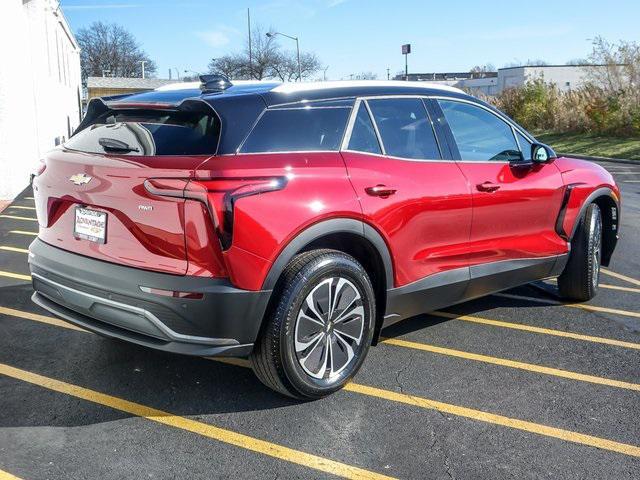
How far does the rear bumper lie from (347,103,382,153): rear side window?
3.65ft

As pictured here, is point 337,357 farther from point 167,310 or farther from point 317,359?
point 167,310

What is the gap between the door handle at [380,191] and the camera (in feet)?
12.2

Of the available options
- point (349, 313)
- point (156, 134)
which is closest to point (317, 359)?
point (349, 313)

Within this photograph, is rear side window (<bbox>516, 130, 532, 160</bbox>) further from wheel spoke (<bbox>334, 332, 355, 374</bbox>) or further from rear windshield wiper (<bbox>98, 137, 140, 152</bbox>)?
rear windshield wiper (<bbox>98, 137, 140, 152</bbox>)

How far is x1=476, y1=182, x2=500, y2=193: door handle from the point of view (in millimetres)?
4432

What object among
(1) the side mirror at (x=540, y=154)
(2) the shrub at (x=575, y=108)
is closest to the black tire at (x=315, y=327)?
(1) the side mirror at (x=540, y=154)

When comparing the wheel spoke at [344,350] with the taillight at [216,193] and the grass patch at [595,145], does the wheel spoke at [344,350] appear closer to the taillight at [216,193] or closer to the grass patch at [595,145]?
the taillight at [216,193]

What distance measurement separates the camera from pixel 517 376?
4.05 m

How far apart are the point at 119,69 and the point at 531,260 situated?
3605 inches

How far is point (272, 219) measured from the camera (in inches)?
128

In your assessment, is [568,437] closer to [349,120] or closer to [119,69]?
[349,120]

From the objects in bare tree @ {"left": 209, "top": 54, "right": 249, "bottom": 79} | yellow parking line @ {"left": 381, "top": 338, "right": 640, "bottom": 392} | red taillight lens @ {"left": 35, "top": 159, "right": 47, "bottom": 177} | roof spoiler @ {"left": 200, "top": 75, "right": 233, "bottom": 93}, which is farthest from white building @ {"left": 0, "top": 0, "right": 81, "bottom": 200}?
bare tree @ {"left": 209, "top": 54, "right": 249, "bottom": 79}

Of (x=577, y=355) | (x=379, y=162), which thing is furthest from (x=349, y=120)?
(x=577, y=355)

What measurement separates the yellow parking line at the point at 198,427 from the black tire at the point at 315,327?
15.7 inches
